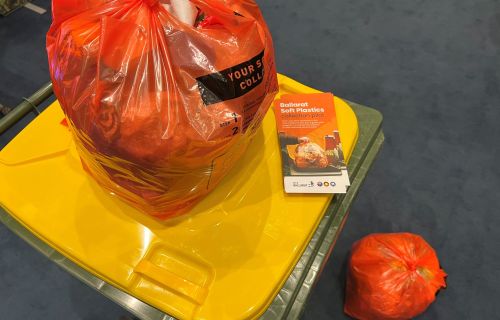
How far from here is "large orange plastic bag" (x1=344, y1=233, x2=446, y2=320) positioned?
2.90ft

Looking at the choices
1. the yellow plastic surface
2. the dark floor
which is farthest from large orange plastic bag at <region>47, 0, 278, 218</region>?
the dark floor

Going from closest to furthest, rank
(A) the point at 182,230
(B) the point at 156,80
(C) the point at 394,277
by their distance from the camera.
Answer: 1. (B) the point at 156,80
2. (A) the point at 182,230
3. (C) the point at 394,277

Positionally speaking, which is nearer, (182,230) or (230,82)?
(230,82)

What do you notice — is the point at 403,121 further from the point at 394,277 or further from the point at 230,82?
the point at 230,82

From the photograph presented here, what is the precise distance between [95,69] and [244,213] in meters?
0.28

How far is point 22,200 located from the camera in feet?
1.97

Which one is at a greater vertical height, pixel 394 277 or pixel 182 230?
pixel 182 230

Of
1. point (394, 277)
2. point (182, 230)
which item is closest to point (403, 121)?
point (394, 277)

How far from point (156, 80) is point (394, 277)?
2.34 ft

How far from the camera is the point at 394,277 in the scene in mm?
882

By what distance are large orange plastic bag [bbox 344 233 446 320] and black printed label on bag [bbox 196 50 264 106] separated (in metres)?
0.62

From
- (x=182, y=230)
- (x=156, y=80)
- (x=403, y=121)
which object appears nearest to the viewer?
(x=156, y=80)

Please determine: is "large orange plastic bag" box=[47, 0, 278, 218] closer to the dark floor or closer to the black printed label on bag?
the black printed label on bag

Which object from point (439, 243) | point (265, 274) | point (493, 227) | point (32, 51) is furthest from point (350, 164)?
point (32, 51)
